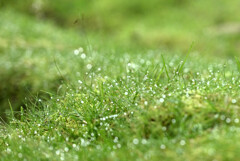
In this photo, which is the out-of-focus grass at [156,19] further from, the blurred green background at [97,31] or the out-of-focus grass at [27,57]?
the out-of-focus grass at [27,57]

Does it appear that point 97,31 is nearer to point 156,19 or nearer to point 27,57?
point 156,19

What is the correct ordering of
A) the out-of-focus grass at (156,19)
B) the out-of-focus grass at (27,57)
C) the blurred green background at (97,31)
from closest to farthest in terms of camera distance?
1. the out-of-focus grass at (27,57)
2. the blurred green background at (97,31)
3. the out-of-focus grass at (156,19)

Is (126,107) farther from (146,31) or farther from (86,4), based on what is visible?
(86,4)

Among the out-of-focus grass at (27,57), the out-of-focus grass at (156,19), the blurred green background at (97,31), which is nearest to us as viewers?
the out-of-focus grass at (27,57)

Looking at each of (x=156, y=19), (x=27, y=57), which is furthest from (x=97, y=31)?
(x=27, y=57)

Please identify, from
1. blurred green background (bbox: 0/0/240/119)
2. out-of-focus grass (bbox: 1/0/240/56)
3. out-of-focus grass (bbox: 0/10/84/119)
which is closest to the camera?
out-of-focus grass (bbox: 0/10/84/119)

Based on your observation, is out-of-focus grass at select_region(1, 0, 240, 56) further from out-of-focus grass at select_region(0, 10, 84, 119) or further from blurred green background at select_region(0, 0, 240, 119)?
out-of-focus grass at select_region(0, 10, 84, 119)

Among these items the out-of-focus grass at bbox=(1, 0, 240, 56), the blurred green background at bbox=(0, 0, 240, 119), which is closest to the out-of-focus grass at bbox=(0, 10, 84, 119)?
the blurred green background at bbox=(0, 0, 240, 119)

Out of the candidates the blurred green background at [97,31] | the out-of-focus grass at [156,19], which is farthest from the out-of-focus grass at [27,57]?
the out-of-focus grass at [156,19]

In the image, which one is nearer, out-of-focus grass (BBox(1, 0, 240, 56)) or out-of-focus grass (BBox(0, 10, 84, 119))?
out-of-focus grass (BBox(0, 10, 84, 119))

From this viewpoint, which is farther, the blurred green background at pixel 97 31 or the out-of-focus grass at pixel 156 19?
the out-of-focus grass at pixel 156 19
